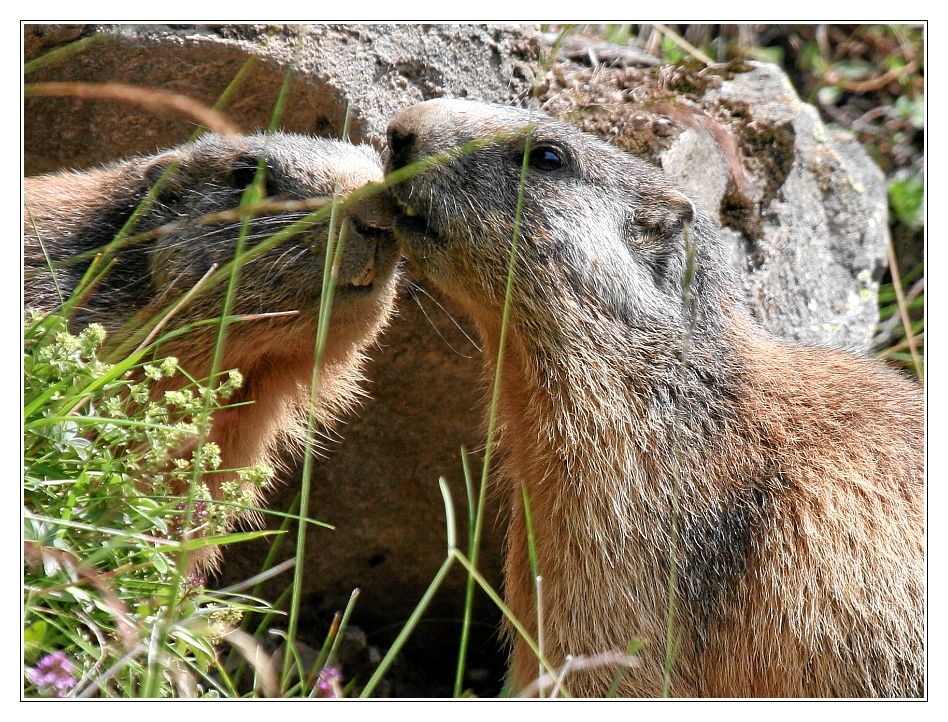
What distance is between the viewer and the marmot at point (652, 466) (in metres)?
3.43

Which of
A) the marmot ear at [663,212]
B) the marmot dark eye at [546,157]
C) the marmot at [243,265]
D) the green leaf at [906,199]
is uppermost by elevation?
the marmot dark eye at [546,157]

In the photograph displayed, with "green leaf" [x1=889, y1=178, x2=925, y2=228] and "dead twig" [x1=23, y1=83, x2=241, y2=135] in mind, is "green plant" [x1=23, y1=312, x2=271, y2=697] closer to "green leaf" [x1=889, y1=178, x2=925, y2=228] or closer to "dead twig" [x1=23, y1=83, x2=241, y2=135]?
"dead twig" [x1=23, y1=83, x2=241, y2=135]

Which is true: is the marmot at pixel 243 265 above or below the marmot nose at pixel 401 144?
below

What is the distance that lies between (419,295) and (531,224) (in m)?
1.42

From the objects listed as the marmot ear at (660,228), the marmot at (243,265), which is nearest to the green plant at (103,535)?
the marmot at (243,265)

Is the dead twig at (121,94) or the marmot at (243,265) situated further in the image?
the dead twig at (121,94)

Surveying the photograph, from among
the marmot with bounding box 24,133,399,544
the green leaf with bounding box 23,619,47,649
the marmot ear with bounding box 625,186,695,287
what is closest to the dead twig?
the marmot with bounding box 24,133,399,544

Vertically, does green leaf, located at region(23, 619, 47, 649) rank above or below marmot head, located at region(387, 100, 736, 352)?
below

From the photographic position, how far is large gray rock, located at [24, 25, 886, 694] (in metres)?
4.64

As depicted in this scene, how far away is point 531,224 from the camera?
11.6 feet

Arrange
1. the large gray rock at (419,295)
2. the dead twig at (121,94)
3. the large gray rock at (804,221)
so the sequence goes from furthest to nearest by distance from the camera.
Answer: the large gray rock at (804,221) → the large gray rock at (419,295) → the dead twig at (121,94)

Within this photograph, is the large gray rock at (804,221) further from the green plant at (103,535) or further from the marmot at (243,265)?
the green plant at (103,535)
